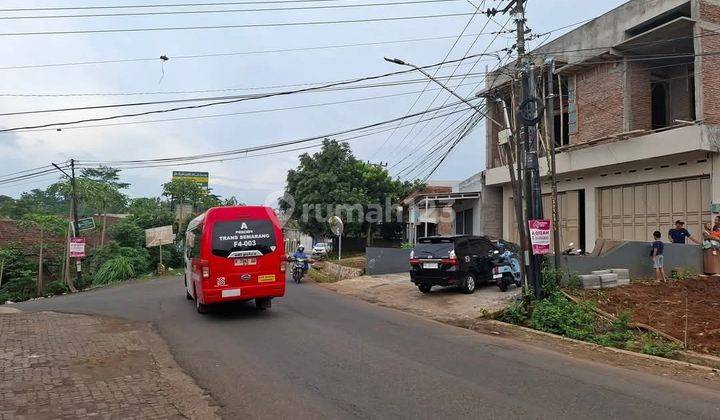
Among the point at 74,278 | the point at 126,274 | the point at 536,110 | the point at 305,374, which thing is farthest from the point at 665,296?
the point at 74,278

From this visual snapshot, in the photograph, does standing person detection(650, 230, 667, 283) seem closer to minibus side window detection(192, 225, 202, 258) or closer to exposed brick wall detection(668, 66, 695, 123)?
exposed brick wall detection(668, 66, 695, 123)

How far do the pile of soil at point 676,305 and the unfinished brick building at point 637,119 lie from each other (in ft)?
16.3

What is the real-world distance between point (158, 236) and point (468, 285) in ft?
91.9

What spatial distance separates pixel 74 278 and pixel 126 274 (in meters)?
3.20

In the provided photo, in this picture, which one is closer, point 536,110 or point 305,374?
point 305,374

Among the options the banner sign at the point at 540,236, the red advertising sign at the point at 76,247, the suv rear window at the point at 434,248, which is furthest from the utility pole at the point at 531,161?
the red advertising sign at the point at 76,247

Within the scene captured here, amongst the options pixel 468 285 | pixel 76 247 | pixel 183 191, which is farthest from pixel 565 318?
pixel 183 191

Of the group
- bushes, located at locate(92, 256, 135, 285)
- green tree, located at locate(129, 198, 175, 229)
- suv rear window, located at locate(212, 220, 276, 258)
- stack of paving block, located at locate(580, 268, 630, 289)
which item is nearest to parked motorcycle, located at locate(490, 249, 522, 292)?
stack of paving block, located at locate(580, 268, 630, 289)

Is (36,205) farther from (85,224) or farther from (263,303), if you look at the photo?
(263,303)

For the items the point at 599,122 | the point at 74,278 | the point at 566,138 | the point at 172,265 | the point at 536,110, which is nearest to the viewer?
the point at 536,110

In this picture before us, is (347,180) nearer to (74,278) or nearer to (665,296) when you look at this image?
(74,278)

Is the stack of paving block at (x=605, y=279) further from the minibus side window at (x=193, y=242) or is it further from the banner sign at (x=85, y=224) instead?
the banner sign at (x=85, y=224)

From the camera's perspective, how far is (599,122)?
71.1ft

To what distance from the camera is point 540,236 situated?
1232 cm
